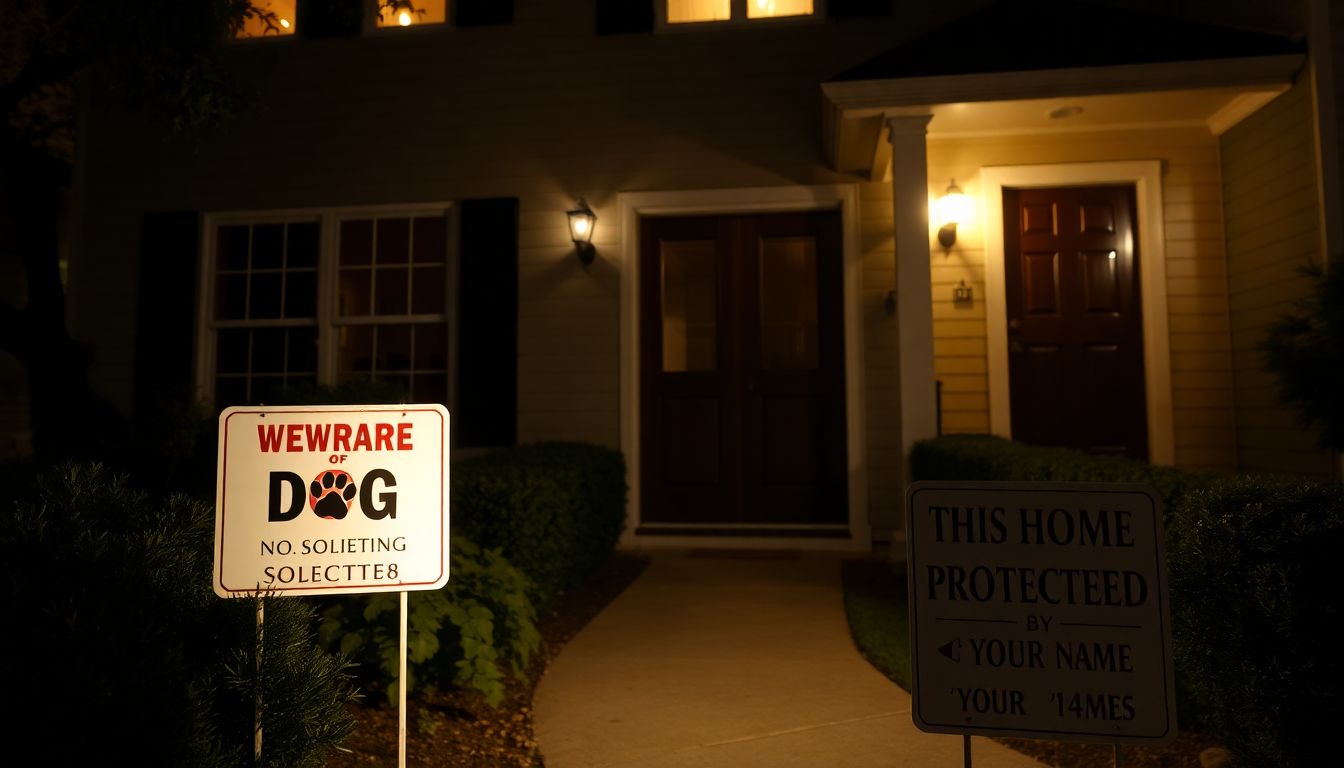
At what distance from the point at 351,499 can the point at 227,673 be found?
0.50 meters

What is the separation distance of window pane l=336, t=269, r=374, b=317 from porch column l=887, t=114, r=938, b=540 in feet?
15.1

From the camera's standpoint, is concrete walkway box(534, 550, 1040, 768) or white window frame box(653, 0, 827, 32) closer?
concrete walkway box(534, 550, 1040, 768)

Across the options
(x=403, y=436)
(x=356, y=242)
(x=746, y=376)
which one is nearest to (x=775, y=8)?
(x=746, y=376)

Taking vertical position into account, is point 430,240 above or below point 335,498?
above

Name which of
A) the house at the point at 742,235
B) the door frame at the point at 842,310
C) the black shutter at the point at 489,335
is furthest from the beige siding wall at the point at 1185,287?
the black shutter at the point at 489,335

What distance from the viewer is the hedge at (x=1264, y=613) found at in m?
1.71

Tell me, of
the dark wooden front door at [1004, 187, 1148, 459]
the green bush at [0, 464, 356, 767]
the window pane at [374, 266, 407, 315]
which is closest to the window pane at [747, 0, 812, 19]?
the dark wooden front door at [1004, 187, 1148, 459]

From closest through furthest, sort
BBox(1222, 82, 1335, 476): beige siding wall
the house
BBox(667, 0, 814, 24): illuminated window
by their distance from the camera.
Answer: BBox(1222, 82, 1335, 476): beige siding wall
the house
BBox(667, 0, 814, 24): illuminated window

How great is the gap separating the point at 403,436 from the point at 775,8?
5936 mm

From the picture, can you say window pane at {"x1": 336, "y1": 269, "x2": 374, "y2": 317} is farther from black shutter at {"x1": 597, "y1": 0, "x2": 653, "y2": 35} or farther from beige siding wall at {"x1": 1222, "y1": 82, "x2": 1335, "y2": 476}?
beige siding wall at {"x1": 1222, "y1": 82, "x2": 1335, "y2": 476}

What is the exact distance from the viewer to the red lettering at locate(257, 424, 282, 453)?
211 cm

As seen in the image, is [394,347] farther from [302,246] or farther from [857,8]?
[857,8]

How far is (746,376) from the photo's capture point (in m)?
6.49

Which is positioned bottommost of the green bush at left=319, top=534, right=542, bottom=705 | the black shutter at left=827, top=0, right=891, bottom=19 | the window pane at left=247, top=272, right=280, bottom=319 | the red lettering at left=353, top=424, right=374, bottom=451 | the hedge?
the green bush at left=319, top=534, right=542, bottom=705
